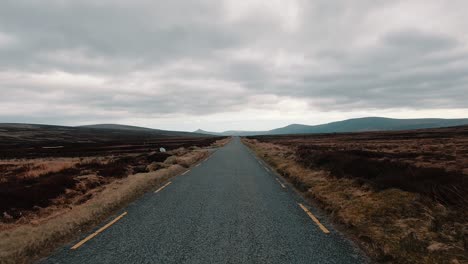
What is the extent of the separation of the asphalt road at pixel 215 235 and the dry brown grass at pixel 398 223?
1.92ft

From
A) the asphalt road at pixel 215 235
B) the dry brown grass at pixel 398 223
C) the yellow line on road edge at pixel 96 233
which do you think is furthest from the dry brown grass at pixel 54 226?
the dry brown grass at pixel 398 223

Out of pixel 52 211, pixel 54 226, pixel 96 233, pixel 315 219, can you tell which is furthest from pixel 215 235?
pixel 52 211

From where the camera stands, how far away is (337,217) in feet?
27.9

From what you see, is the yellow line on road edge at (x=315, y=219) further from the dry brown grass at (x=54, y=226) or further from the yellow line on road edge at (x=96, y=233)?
the dry brown grass at (x=54, y=226)

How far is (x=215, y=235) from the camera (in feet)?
22.7

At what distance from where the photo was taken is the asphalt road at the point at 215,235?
226 inches

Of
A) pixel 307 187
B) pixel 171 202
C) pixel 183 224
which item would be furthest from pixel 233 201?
pixel 307 187

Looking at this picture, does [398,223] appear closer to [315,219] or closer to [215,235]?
[315,219]

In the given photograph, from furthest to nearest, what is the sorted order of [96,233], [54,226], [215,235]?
1. [54,226]
2. [96,233]
3. [215,235]

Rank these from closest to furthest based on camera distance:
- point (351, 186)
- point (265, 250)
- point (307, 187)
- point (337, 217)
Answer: point (265, 250), point (337, 217), point (351, 186), point (307, 187)

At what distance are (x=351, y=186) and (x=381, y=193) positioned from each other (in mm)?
1938

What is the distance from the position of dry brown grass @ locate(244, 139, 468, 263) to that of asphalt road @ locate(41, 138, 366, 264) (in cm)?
58

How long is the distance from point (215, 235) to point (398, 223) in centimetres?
466

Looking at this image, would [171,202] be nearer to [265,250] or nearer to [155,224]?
[155,224]
